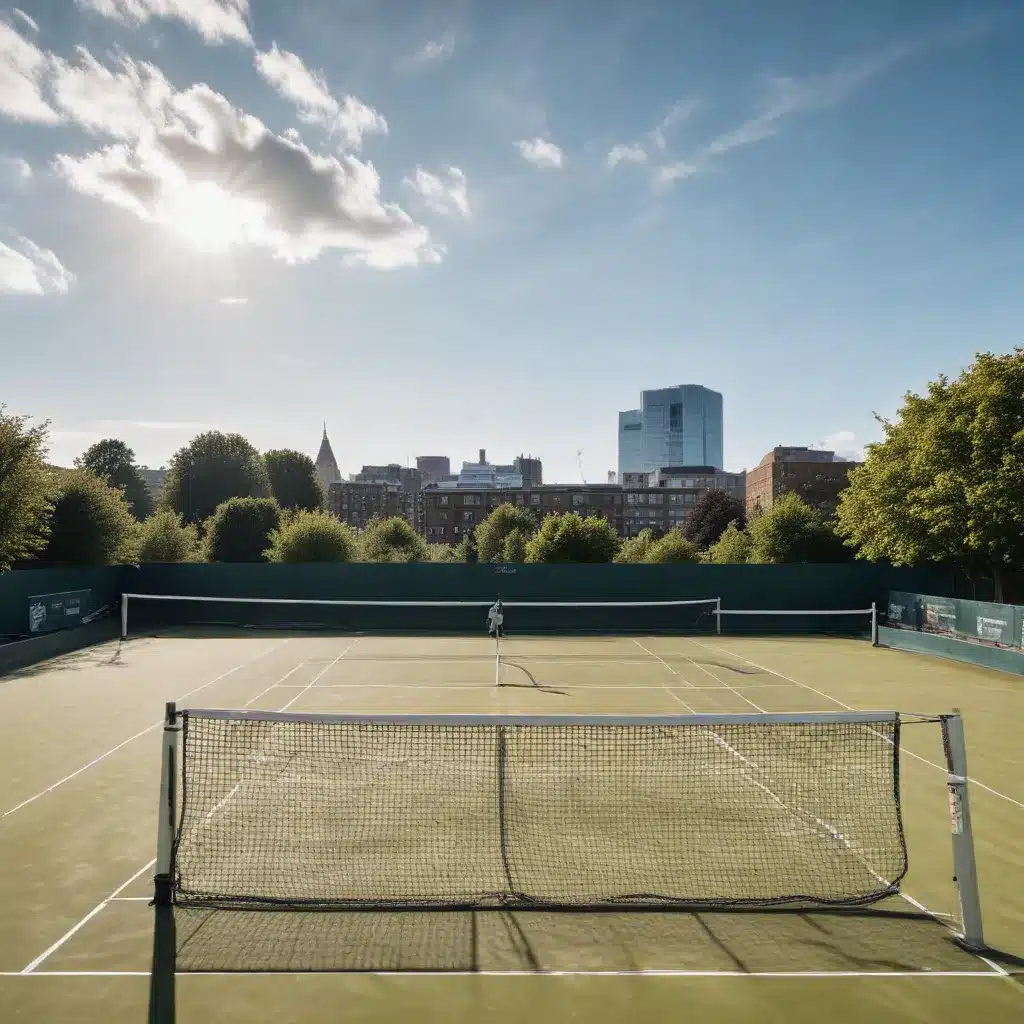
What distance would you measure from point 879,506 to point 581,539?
60.5 feet

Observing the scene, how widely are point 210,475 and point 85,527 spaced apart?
40.6 meters

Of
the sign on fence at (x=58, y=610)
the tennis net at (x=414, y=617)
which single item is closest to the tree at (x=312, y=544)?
the tennis net at (x=414, y=617)

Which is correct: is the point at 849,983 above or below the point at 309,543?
below

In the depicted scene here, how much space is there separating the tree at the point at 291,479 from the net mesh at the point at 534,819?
79748mm

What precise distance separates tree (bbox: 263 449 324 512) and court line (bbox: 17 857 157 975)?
3302 inches

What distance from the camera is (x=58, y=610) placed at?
28.5 m

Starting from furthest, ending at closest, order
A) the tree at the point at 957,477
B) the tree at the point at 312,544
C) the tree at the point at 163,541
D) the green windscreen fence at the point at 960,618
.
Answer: the tree at the point at 163,541 → the tree at the point at 312,544 → the tree at the point at 957,477 → the green windscreen fence at the point at 960,618

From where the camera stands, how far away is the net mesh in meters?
8.49

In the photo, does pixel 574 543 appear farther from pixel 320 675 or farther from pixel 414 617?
pixel 320 675

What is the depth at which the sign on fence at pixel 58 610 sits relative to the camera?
88.0 feet

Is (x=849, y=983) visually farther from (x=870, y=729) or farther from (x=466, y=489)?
(x=466, y=489)

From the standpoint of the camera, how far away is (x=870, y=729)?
14555 millimetres

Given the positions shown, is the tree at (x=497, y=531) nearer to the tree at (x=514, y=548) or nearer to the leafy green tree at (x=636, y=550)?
the tree at (x=514, y=548)

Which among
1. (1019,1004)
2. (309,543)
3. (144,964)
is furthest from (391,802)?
(309,543)
